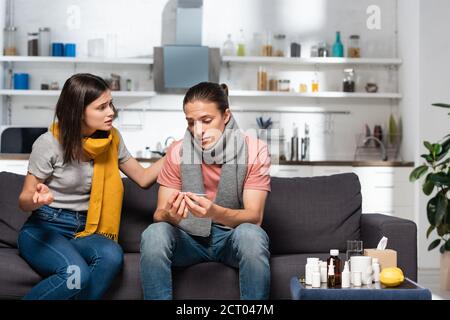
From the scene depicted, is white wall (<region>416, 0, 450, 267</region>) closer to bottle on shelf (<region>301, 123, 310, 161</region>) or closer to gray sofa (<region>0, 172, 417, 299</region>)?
bottle on shelf (<region>301, 123, 310, 161</region>)

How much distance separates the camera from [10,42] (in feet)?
22.6

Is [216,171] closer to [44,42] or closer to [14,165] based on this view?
[14,165]

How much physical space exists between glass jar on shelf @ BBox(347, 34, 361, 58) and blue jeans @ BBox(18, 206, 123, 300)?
179 inches

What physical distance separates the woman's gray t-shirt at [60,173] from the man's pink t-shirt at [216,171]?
0.31m

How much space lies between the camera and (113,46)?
23.1 feet

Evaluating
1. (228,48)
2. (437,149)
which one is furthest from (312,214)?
(228,48)

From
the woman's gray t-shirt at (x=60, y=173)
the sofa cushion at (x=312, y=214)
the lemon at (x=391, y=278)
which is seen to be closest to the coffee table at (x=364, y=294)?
the lemon at (x=391, y=278)

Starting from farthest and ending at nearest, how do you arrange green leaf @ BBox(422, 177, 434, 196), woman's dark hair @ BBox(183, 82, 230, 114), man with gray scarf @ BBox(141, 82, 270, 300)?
green leaf @ BBox(422, 177, 434, 196) → woman's dark hair @ BBox(183, 82, 230, 114) → man with gray scarf @ BBox(141, 82, 270, 300)

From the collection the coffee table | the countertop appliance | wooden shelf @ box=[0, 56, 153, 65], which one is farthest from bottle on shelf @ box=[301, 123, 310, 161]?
the coffee table

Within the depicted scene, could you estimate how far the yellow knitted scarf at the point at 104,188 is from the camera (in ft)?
9.64

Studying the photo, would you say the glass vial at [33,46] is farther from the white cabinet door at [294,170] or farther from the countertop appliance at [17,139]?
the white cabinet door at [294,170]

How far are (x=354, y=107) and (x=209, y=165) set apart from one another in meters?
4.33

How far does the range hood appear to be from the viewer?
6605 millimetres

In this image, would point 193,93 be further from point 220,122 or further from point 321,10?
point 321,10
